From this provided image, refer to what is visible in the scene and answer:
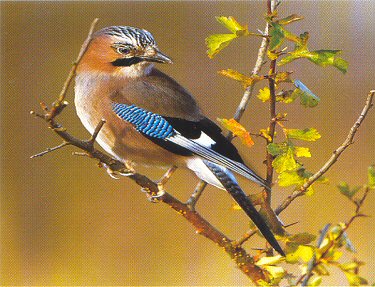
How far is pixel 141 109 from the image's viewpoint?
179cm

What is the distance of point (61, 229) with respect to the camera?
3.65 m

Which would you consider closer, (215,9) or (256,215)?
(256,215)

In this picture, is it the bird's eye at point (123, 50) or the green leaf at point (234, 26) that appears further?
the bird's eye at point (123, 50)

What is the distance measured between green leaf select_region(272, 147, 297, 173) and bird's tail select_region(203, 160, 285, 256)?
4.5 inches

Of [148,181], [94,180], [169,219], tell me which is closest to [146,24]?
[94,180]

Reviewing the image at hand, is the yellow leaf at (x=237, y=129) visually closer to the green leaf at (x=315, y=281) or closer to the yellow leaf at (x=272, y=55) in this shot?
the yellow leaf at (x=272, y=55)

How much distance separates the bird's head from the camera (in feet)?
5.67

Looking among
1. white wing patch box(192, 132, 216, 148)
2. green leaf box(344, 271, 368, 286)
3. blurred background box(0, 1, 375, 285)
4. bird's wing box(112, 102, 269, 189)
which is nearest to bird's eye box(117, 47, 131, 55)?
bird's wing box(112, 102, 269, 189)

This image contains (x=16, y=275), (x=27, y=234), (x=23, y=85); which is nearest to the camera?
(x=16, y=275)

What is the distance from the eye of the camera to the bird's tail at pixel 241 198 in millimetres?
1089

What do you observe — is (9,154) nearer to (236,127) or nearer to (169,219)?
(169,219)

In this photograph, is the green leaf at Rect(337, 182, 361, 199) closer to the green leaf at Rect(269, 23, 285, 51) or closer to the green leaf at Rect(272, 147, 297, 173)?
the green leaf at Rect(272, 147, 297, 173)

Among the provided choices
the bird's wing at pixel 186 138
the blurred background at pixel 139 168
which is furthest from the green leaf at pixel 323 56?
the blurred background at pixel 139 168

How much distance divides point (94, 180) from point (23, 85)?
2.22 ft
